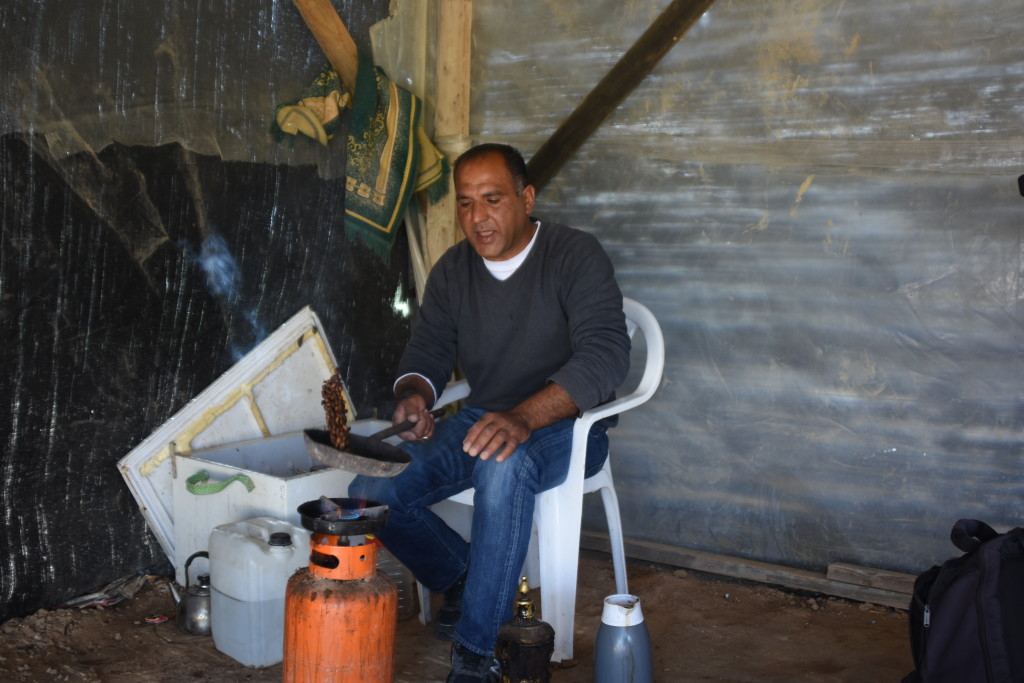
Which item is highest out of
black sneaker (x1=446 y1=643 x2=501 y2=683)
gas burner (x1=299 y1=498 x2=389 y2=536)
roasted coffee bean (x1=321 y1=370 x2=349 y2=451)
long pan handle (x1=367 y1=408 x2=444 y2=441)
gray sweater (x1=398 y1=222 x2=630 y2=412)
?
gray sweater (x1=398 y1=222 x2=630 y2=412)

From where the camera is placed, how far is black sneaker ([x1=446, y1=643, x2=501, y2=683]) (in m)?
2.14

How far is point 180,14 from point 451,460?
148 centimetres

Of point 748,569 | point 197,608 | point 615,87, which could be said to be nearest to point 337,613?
point 197,608

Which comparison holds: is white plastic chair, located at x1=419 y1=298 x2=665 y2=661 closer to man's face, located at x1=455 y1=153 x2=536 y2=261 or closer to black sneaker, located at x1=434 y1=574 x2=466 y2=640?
black sneaker, located at x1=434 y1=574 x2=466 y2=640

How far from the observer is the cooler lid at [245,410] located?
2.75 m

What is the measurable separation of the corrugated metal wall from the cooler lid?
3.30 feet

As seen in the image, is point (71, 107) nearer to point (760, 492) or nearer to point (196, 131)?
point (196, 131)

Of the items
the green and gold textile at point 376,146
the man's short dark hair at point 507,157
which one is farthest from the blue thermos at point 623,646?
the green and gold textile at point 376,146

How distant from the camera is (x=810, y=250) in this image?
9.84ft

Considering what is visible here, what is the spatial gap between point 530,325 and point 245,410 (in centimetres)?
102

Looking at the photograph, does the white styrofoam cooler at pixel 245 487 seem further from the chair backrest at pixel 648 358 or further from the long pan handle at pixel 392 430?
the chair backrest at pixel 648 358

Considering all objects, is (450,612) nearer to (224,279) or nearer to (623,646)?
(623,646)

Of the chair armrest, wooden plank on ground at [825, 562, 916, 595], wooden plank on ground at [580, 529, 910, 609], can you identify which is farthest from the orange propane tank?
wooden plank on ground at [825, 562, 916, 595]

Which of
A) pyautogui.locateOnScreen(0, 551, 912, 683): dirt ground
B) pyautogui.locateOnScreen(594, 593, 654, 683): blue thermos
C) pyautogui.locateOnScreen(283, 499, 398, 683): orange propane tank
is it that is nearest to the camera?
pyautogui.locateOnScreen(283, 499, 398, 683): orange propane tank
